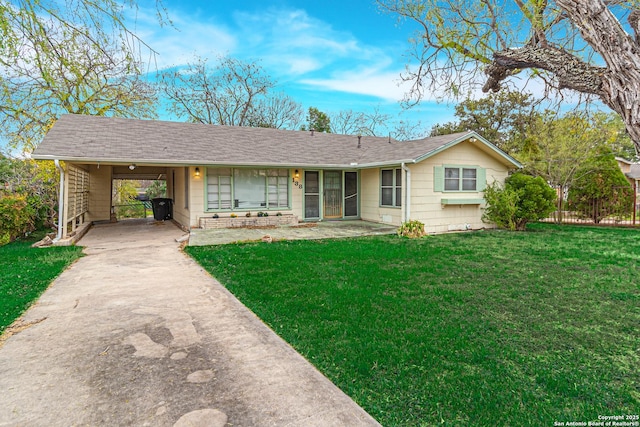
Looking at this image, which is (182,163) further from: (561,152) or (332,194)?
(561,152)

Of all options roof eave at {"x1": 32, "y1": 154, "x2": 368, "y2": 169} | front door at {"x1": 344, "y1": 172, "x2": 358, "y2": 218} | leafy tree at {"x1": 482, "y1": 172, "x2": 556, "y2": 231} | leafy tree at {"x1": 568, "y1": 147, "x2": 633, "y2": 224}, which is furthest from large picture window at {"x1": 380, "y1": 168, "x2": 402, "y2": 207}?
leafy tree at {"x1": 568, "y1": 147, "x2": 633, "y2": 224}

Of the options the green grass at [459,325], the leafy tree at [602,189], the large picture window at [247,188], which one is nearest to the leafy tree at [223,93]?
the large picture window at [247,188]

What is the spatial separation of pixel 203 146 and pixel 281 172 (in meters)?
2.84

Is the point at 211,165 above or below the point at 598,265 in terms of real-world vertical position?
above

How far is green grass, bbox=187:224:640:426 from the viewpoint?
2461 millimetres

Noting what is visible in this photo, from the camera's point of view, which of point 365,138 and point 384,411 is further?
point 365,138

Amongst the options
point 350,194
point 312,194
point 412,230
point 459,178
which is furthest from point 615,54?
point 350,194

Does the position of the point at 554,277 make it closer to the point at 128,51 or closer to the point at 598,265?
the point at 598,265

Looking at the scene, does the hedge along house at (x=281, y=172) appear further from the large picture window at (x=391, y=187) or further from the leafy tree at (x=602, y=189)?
the leafy tree at (x=602, y=189)

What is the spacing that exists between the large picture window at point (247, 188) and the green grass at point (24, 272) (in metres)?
4.34

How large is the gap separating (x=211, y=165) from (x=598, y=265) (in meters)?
10.2

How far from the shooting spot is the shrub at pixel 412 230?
33.7 ft

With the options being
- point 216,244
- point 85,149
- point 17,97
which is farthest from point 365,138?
point 17,97

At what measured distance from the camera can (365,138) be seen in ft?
54.2
